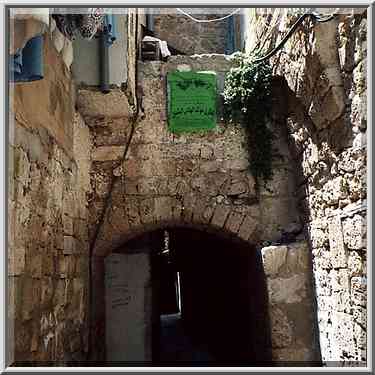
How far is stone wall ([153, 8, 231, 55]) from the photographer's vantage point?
7375 mm

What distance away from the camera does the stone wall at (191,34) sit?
738cm

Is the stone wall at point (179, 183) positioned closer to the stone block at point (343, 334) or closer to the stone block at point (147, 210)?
the stone block at point (147, 210)

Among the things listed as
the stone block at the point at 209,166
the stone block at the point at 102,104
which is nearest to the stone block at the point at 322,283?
the stone block at the point at 209,166

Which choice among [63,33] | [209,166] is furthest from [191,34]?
[63,33]

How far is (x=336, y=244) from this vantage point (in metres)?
3.42

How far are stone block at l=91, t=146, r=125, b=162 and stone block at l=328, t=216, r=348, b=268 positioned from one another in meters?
2.11

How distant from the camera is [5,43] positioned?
6.04ft

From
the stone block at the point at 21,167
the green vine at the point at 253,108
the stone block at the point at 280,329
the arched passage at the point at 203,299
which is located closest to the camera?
the stone block at the point at 21,167

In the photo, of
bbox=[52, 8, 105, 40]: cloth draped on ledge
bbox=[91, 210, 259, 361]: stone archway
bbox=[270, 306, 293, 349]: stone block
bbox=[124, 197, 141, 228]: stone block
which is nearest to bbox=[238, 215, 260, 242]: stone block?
bbox=[91, 210, 259, 361]: stone archway

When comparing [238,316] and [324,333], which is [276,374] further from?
[238,316]

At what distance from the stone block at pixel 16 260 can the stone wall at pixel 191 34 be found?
216 inches

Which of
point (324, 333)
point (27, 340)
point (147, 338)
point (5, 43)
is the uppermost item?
point (5, 43)

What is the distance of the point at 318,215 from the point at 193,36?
4438 millimetres

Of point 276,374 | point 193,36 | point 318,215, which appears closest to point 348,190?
point 318,215
